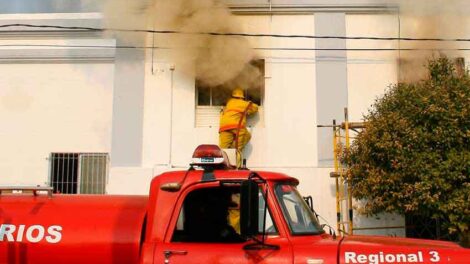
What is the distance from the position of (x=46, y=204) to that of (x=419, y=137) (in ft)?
21.8

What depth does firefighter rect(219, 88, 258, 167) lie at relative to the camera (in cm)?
1148

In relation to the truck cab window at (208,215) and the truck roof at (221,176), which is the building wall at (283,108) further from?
the truck cab window at (208,215)

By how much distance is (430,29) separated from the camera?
12.0 metres

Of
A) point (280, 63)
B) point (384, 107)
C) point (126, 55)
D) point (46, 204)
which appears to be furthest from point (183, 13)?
point (46, 204)

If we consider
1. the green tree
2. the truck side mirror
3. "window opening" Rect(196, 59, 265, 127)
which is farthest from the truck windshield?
"window opening" Rect(196, 59, 265, 127)

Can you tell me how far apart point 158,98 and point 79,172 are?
242 cm

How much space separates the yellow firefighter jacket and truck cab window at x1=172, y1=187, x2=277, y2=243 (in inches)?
274

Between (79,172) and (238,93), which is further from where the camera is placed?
(79,172)

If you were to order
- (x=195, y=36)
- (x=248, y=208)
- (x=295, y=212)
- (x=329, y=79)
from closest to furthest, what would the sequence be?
(x=248, y=208) < (x=295, y=212) < (x=195, y=36) < (x=329, y=79)

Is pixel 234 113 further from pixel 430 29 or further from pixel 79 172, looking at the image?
pixel 430 29

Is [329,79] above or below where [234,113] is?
above

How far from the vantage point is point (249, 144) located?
11836 mm

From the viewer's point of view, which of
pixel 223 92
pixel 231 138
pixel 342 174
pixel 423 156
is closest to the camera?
pixel 423 156

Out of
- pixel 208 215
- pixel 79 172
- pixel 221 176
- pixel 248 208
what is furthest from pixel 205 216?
pixel 79 172
